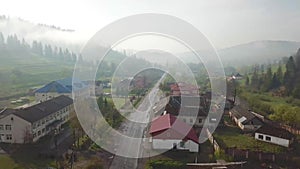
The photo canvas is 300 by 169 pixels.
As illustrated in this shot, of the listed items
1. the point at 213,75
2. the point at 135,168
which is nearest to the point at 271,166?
the point at 135,168

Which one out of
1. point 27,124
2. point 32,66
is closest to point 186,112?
point 27,124

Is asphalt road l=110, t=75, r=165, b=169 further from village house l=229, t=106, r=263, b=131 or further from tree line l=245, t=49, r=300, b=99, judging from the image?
tree line l=245, t=49, r=300, b=99

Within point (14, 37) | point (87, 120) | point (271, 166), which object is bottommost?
point (271, 166)

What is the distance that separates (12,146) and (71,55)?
4053 centimetres

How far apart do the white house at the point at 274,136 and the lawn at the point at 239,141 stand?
22 cm

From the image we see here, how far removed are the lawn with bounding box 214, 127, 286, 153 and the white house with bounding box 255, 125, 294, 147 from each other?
0.73 ft

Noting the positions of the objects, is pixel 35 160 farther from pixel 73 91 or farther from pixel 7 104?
pixel 7 104

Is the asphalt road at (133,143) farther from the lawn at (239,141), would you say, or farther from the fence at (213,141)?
the lawn at (239,141)

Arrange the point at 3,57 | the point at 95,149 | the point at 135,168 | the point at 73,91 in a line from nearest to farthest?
1. the point at 135,168
2. the point at 95,149
3. the point at 73,91
4. the point at 3,57

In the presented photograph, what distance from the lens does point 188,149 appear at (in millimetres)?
7957

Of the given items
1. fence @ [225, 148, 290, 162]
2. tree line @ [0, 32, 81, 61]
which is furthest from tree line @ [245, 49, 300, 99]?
tree line @ [0, 32, 81, 61]

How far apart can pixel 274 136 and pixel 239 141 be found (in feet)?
3.53

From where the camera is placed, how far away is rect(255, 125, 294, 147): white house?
8.80 meters

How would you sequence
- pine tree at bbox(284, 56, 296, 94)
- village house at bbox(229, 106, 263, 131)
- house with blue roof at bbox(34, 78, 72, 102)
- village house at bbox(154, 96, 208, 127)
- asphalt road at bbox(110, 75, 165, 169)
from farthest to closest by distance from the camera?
pine tree at bbox(284, 56, 296, 94)
house with blue roof at bbox(34, 78, 72, 102)
village house at bbox(154, 96, 208, 127)
village house at bbox(229, 106, 263, 131)
asphalt road at bbox(110, 75, 165, 169)
